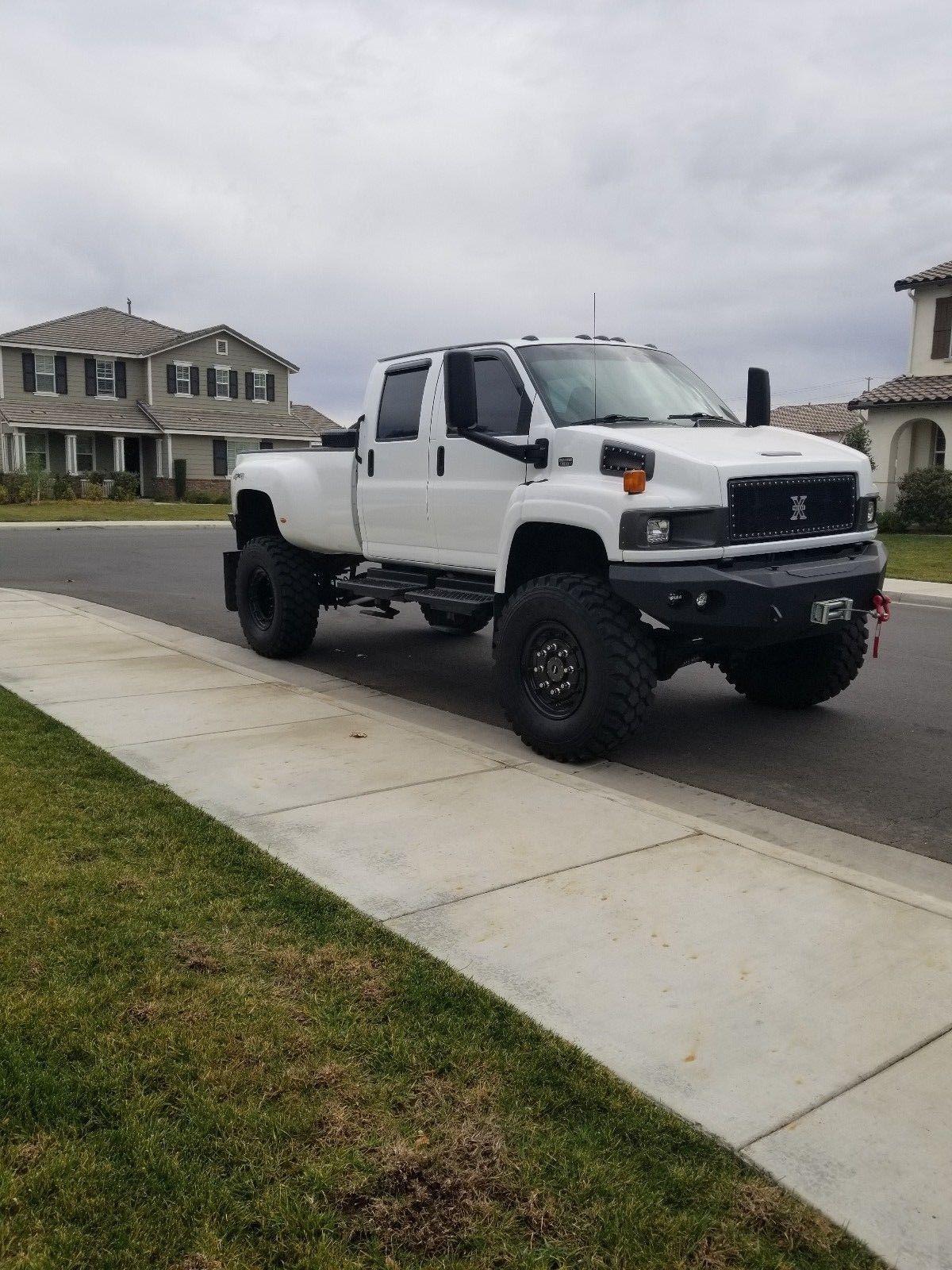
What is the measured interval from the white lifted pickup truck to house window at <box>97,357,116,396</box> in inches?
1686

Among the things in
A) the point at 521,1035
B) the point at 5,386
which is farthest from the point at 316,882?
the point at 5,386

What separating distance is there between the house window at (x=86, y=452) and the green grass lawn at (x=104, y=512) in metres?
6.01

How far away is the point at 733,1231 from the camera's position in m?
2.52

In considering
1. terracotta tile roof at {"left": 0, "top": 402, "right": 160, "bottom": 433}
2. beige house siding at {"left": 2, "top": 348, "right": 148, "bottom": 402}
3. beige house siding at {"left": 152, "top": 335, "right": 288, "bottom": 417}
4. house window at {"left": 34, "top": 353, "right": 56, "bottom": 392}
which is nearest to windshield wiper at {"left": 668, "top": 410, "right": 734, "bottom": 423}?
terracotta tile roof at {"left": 0, "top": 402, "right": 160, "bottom": 433}

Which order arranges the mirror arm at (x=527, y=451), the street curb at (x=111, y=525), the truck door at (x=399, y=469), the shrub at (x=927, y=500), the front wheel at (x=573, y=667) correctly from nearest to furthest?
the front wheel at (x=573, y=667) → the mirror arm at (x=527, y=451) → the truck door at (x=399, y=469) → the shrub at (x=927, y=500) → the street curb at (x=111, y=525)

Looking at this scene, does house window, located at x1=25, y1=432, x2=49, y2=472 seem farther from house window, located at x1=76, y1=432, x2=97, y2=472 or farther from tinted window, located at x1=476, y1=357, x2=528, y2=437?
tinted window, located at x1=476, y1=357, x2=528, y2=437

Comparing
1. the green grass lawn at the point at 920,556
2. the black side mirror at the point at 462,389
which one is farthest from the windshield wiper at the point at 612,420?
the green grass lawn at the point at 920,556

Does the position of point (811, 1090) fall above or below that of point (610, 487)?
below

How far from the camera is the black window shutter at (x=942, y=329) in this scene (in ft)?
94.6

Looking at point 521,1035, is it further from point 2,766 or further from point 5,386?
point 5,386

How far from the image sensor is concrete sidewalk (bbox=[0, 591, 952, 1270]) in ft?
9.67

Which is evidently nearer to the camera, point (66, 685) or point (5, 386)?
point (66, 685)

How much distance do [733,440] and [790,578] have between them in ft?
3.10

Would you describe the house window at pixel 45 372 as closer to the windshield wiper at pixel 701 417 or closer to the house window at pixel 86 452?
the house window at pixel 86 452
